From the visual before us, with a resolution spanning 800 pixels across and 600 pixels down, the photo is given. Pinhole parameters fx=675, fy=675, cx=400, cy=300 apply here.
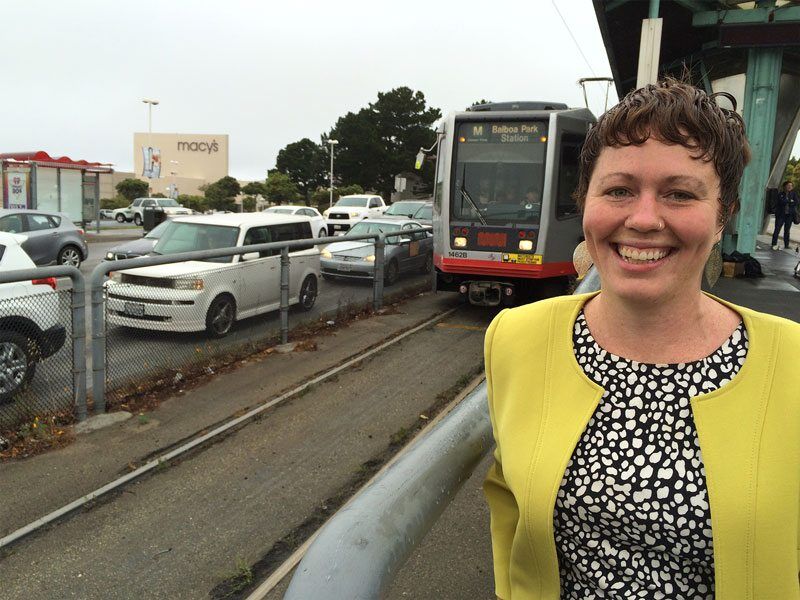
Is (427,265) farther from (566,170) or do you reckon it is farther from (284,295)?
(284,295)

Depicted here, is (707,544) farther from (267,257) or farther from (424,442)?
(267,257)

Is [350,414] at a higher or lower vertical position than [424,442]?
lower

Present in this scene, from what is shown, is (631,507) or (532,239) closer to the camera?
(631,507)

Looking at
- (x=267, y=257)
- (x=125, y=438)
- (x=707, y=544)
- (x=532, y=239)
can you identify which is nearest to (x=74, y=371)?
(x=125, y=438)

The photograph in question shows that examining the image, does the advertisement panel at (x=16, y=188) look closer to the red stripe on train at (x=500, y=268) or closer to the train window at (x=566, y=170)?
the red stripe on train at (x=500, y=268)

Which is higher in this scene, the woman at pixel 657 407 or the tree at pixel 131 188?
the tree at pixel 131 188

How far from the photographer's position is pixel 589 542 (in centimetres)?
142

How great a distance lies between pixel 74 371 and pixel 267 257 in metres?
3.48

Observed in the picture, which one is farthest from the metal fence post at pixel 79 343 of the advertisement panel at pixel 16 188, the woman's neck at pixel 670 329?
the advertisement panel at pixel 16 188

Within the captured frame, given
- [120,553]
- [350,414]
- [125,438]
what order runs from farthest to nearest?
1. [350,414]
2. [125,438]
3. [120,553]

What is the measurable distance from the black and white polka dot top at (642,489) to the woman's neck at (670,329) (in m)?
0.02

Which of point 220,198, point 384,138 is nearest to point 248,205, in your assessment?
point 220,198

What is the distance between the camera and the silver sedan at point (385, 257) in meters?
10.9

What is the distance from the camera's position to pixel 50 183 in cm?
2661
